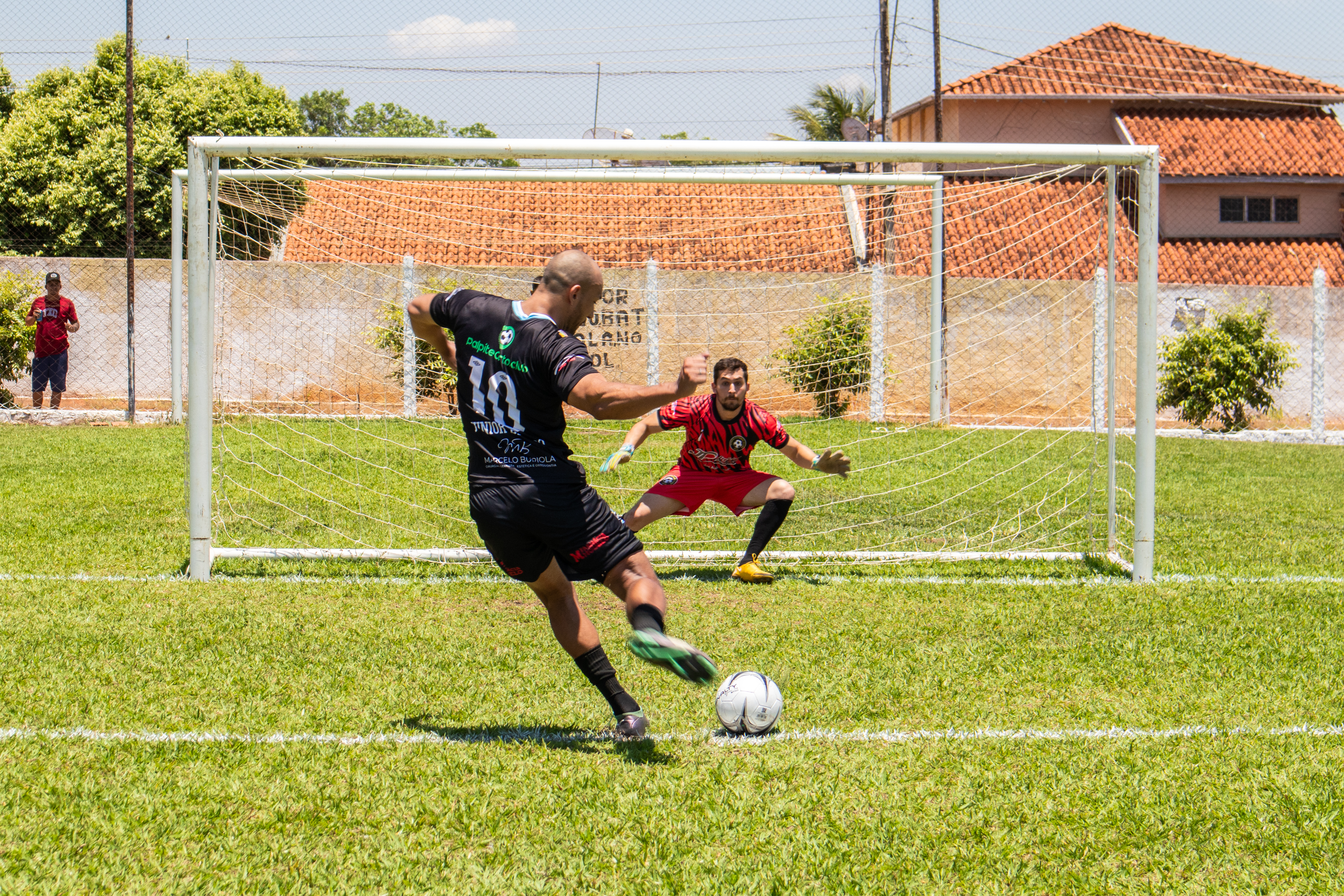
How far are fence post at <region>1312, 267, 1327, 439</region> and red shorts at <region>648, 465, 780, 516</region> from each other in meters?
13.9

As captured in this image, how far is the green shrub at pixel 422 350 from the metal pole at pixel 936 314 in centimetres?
457

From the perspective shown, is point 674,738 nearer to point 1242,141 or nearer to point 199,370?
point 199,370

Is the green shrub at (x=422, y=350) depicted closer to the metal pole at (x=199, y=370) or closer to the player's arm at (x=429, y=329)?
the metal pole at (x=199, y=370)

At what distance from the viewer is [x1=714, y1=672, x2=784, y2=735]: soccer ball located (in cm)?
448

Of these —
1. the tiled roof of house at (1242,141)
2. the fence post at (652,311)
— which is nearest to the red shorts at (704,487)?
the fence post at (652,311)

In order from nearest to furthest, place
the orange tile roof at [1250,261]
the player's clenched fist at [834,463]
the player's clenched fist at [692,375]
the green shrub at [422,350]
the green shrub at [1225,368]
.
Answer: the player's clenched fist at [692,375] < the player's clenched fist at [834,463] < the green shrub at [422,350] < the green shrub at [1225,368] < the orange tile roof at [1250,261]

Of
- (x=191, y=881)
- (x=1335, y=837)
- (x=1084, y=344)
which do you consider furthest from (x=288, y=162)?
(x=1084, y=344)

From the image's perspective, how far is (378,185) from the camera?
19672 millimetres

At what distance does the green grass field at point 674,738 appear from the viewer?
337 cm

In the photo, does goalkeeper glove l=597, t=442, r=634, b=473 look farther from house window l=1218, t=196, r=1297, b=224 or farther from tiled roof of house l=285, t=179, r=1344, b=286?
house window l=1218, t=196, r=1297, b=224

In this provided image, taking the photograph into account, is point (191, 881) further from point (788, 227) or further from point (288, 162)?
point (788, 227)

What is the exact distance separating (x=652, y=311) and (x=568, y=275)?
41.4ft

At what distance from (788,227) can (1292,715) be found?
913 inches

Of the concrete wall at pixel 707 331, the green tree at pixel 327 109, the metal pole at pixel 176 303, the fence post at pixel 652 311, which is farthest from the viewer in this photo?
the green tree at pixel 327 109
